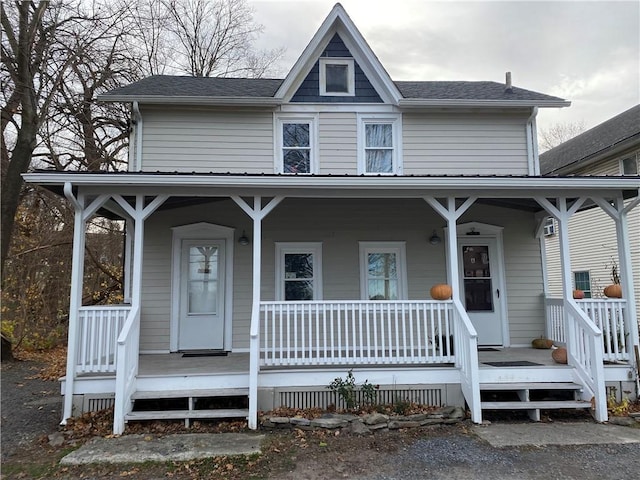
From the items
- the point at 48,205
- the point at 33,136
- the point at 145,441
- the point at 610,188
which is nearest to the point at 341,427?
the point at 145,441

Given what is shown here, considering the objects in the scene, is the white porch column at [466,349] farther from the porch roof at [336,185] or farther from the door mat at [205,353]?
the door mat at [205,353]

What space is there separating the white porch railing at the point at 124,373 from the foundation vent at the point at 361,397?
1862 millimetres

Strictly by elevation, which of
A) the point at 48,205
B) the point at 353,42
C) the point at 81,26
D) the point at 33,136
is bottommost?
the point at 48,205

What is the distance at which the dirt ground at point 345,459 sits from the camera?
3744mm

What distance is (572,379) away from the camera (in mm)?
5484

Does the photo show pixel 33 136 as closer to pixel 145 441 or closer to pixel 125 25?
pixel 125 25

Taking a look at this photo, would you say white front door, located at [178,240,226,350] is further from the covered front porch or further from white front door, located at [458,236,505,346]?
white front door, located at [458,236,505,346]

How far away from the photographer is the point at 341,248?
293 inches

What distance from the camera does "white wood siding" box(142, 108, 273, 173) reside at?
7.66 m

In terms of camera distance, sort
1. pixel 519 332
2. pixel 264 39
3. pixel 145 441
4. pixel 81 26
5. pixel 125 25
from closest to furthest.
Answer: pixel 145 441
pixel 519 332
pixel 81 26
pixel 125 25
pixel 264 39

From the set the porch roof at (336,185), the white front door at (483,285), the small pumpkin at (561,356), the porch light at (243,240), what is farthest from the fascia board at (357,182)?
the small pumpkin at (561,356)

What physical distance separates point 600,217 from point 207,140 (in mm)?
12692

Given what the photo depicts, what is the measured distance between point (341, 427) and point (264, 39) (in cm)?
1902

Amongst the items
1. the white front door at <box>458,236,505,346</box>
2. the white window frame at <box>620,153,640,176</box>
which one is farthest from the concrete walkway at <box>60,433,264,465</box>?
the white window frame at <box>620,153,640,176</box>
